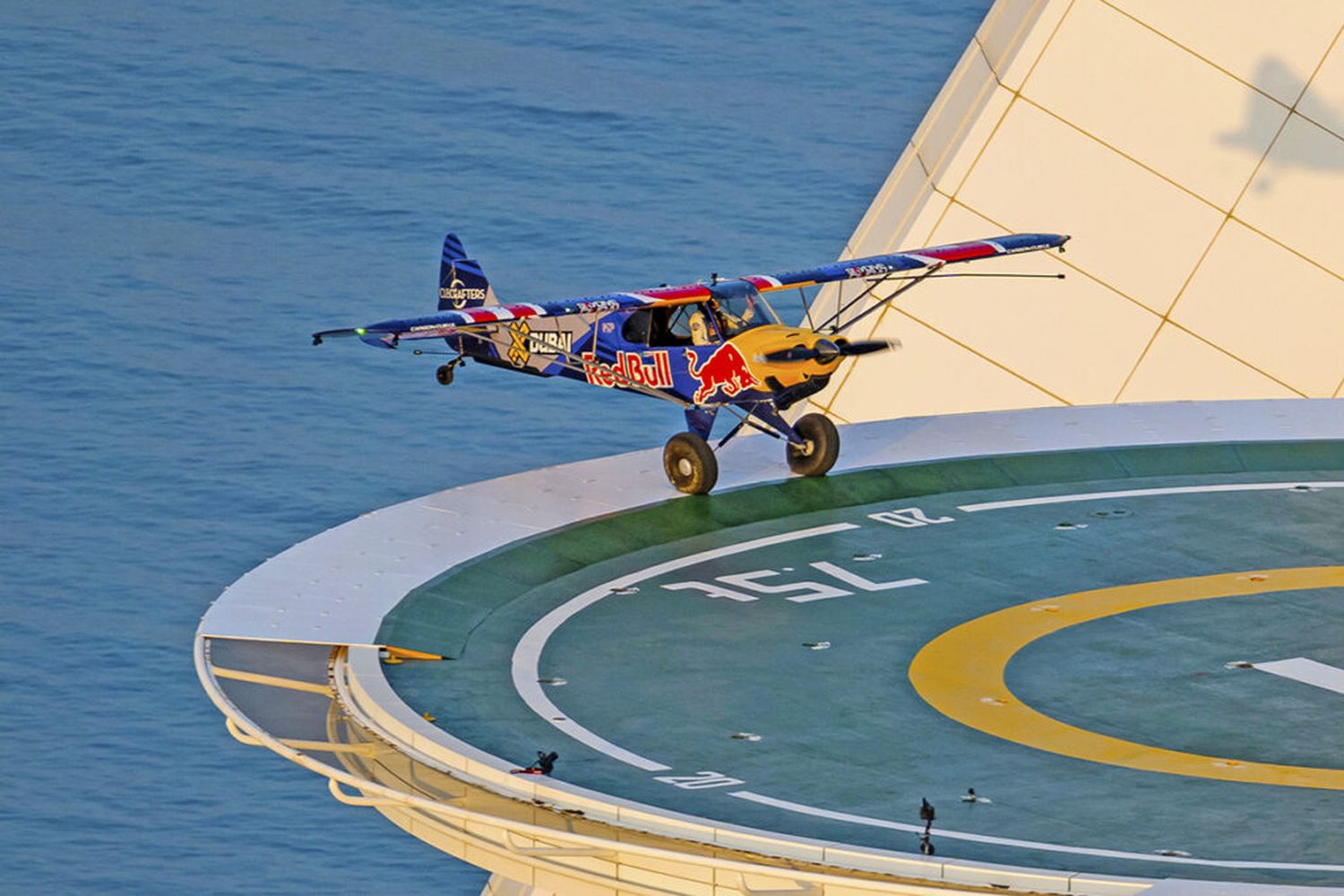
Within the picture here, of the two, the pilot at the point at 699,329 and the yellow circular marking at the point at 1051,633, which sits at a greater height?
the pilot at the point at 699,329

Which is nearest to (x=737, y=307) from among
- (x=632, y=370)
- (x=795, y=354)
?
(x=795, y=354)

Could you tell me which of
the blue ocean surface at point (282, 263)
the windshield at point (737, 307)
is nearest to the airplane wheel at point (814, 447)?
the windshield at point (737, 307)

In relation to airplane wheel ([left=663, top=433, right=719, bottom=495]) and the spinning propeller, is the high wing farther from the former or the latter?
airplane wheel ([left=663, top=433, right=719, bottom=495])

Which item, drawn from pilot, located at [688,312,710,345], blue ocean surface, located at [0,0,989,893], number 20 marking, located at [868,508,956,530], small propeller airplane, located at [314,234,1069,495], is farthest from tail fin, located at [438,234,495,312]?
blue ocean surface, located at [0,0,989,893]

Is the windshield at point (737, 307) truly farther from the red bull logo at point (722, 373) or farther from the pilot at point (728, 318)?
the red bull logo at point (722, 373)

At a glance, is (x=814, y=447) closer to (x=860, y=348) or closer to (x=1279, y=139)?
(x=860, y=348)

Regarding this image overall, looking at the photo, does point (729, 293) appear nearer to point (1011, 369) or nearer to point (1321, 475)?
point (1321, 475)

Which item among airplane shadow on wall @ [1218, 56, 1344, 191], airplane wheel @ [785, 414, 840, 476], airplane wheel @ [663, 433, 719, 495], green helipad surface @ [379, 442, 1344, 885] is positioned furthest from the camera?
airplane shadow on wall @ [1218, 56, 1344, 191]
